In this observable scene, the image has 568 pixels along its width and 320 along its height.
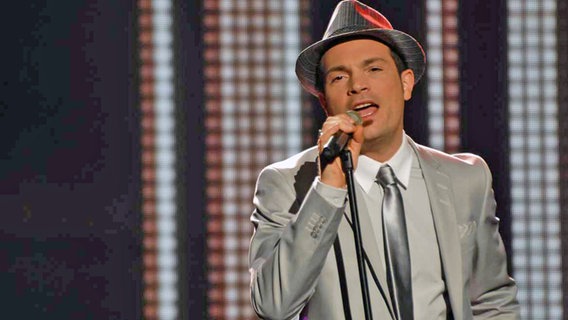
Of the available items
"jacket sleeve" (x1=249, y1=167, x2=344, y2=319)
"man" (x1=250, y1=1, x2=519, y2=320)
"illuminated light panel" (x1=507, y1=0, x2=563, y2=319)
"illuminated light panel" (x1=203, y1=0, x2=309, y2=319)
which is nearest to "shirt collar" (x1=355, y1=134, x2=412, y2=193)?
"man" (x1=250, y1=1, x2=519, y2=320)

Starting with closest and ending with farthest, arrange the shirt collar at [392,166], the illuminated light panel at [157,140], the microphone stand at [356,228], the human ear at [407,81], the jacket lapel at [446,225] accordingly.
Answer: the microphone stand at [356,228]
the jacket lapel at [446,225]
the shirt collar at [392,166]
the human ear at [407,81]
the illuminated light panel at [157,140]

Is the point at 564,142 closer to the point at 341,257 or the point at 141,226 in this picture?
the point at 141,226

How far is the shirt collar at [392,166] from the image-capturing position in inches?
102

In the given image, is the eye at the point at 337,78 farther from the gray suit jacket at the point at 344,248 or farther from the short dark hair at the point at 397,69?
the gray suit jacket at the point at 344,248

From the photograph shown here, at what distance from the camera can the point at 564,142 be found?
16.1 ft

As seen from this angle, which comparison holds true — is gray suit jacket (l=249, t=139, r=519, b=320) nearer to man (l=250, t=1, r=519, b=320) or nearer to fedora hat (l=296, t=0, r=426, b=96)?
man (l=250, t=1, r=519, b=320)

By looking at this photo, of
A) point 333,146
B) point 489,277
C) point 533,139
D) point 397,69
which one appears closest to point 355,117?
point 333,146

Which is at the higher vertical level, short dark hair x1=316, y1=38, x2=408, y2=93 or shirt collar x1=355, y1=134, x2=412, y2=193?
short dark hair x1=316, y1=38, x2=408, y2=93

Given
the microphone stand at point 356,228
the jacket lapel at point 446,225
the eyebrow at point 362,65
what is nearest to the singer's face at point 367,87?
the eyebrow at point 362,65

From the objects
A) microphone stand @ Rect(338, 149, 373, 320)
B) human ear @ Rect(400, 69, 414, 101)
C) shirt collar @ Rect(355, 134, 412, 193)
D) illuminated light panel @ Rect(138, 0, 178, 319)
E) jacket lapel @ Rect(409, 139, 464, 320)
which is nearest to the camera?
microphone stand @ Rect(338, 149, 373, 320)

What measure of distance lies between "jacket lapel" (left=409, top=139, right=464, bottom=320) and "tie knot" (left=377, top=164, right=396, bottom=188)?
0.08 m

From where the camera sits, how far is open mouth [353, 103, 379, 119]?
2.54 metres

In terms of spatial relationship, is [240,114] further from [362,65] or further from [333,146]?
[333,146]

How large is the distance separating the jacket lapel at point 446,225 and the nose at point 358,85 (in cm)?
23
